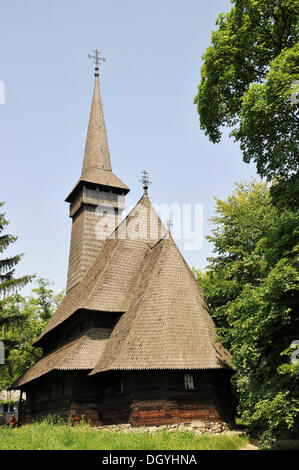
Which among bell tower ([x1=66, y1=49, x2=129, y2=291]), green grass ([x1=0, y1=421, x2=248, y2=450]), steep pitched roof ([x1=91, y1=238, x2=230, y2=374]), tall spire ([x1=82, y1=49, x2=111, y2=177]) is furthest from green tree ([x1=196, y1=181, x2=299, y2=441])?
tall spire ([x1=82, y1=49, x2=111, y2=177])

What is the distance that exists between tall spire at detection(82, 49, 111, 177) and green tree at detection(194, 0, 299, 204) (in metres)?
17.9

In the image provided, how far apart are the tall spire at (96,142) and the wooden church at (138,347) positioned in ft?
28.0

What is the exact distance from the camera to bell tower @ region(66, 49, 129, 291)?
2839 cm

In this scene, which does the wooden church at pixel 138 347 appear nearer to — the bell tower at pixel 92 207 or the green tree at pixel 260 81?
the bell tower at pixel 92 207

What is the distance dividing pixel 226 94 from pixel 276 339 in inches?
349

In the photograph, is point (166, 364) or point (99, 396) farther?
point (99, 396)

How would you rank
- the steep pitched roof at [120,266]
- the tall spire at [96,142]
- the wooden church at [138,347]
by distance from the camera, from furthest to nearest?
the tall spire at [96,142], the steep pitched roof at [120,266], the wooden church at [138,347]

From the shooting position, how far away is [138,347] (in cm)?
1617

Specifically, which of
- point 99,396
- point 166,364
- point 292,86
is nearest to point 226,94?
point 292,86

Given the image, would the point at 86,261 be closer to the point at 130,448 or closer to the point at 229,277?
the point at 229,277

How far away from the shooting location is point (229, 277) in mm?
17969

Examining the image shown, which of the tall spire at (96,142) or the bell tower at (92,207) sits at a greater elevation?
the tall spire at (96,142)

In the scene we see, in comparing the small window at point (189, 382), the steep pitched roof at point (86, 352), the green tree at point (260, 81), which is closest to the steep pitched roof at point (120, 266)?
the steep pitched roof at point (86, 352)

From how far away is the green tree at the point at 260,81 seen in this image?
1180 centimetres
